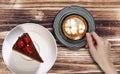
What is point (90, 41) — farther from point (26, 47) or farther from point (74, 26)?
point (26, 47)

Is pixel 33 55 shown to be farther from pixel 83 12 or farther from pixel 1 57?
pixel 83 12

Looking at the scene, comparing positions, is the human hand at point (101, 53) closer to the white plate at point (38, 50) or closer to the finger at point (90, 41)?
the finger at point (90, 41)

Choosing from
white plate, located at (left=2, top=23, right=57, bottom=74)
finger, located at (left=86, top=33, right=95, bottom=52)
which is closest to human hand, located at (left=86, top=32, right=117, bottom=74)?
finger, located at (left=86, top=33, right=95, bottom=52)

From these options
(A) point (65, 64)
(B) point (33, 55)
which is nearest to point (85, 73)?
(A) point (65, 64)

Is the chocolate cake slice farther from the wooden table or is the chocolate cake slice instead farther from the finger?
the finger

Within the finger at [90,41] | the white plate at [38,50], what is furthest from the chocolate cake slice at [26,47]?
the finger at [90,41]
